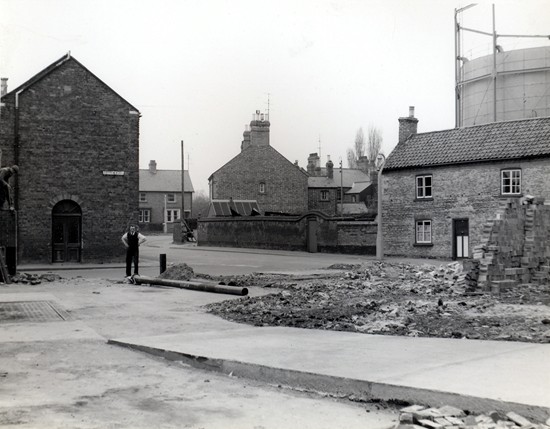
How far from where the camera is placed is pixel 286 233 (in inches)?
1602

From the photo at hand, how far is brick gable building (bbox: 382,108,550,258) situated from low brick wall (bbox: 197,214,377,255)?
1903 millimetres

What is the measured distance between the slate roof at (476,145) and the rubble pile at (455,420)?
85.5 ft

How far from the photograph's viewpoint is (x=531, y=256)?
618 inches

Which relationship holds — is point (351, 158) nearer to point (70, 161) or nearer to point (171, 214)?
point (171, 214)

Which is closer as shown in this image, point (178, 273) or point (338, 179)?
point (178, 273)

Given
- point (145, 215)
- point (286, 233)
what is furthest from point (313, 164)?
point (286, 233)

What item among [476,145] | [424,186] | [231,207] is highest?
[476,145]

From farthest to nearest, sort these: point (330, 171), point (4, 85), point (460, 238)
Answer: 1. point (330, 171)
2. point (460, 238)
3. point (4, 85)

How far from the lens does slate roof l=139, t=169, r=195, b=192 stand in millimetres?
77375

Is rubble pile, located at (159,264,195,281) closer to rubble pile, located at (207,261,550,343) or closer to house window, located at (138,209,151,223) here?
rubble pile, located at (207,261,550,343)

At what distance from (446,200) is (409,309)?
Result: 72.8ft

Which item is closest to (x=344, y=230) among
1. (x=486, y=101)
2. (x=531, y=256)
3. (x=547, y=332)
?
(x=486, y=101)

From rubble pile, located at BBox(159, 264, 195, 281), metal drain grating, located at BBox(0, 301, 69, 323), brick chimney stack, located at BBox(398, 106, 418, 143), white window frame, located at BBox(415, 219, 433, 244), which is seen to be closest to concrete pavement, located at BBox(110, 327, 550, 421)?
metal drain grating, located at BBox(0, 301, 69, 323)

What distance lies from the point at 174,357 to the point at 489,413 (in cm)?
403
